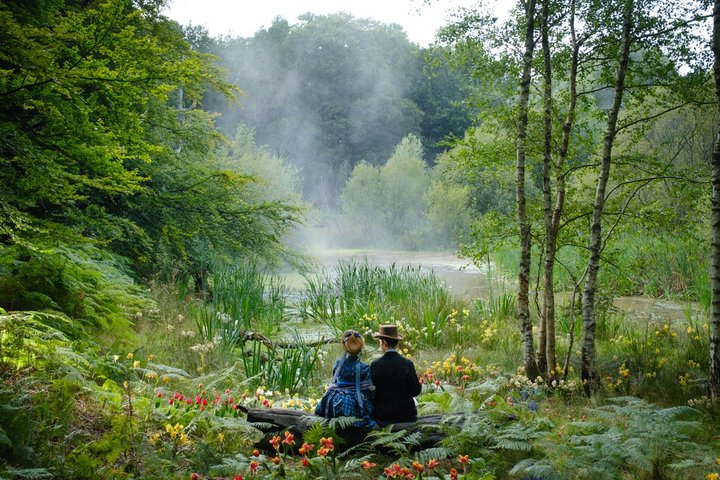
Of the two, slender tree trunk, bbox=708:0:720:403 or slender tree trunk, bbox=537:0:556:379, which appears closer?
slender tree trunk, bbox=708:0:720:403

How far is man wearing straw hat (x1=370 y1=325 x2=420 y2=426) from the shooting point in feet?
13.0

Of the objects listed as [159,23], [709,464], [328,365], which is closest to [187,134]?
[159,23]

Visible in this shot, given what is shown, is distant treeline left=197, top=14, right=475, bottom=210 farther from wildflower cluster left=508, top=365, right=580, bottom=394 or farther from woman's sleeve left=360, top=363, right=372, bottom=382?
woman's sleeve left=360, top=363, right=372, bottom=382

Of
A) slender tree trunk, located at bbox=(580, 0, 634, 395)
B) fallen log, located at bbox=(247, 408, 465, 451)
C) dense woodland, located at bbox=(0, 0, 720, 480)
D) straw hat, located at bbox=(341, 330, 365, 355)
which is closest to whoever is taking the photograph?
dense woodland, located at bbox=(0, 0, 720, 480)

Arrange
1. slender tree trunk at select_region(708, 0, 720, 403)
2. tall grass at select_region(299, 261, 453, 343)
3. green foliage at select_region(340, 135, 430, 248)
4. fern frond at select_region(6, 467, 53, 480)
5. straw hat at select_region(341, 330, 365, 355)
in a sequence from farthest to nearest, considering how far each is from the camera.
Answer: green foliage at select_region(340, 135, 430, 248)
tall grass at select_region(299, 261, 453, 343)
slender tree trunk at select_region(708, 0, 720, 403)
straw hat at select_region(341, 330, 365, 355)
fern frond at select_region(6, 467, 53, 480)

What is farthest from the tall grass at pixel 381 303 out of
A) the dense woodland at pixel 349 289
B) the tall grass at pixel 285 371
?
the tall grass at pixel 285 371

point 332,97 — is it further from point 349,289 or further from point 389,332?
point 389,332

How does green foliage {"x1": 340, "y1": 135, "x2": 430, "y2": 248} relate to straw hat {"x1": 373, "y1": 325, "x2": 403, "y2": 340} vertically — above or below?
above

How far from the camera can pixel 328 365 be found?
673cm

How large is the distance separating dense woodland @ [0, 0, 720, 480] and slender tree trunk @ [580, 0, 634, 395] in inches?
0.9

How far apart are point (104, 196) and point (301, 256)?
387 cm

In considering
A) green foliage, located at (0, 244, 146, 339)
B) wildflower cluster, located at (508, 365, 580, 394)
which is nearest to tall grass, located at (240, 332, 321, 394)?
green foliage, located at (0, 244, 146, 339)

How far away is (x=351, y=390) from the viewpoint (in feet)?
13.0

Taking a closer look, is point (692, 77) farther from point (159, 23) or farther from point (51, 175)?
point (159, 23)
